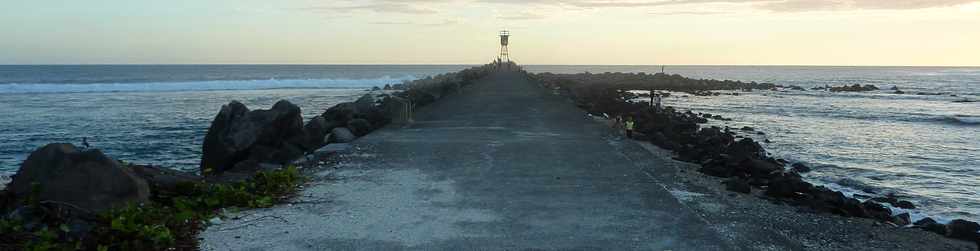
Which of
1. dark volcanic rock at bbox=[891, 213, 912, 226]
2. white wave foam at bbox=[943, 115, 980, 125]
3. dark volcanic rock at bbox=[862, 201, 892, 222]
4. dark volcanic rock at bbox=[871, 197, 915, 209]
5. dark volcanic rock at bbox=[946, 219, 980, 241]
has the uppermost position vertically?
dark volcanic rock at bbox=[946, 219, 980, 241]

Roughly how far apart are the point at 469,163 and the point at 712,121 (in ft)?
55.0

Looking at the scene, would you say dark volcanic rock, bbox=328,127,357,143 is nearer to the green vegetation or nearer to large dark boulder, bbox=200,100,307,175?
large dark boulder, bbox=200,100,307,175

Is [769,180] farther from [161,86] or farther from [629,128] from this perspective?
[161,86]

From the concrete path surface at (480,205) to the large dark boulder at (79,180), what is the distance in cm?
107

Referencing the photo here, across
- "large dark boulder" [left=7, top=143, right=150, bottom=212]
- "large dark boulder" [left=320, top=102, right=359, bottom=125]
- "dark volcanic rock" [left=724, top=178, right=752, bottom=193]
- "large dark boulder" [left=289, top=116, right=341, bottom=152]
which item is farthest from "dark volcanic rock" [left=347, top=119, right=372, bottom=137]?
"dark volcanic rock" [left=724, top=178, right=752, bottom=193]

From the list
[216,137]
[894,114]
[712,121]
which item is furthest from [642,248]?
[894,114]

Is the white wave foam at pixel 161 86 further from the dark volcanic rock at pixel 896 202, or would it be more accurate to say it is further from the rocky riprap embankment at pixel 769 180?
the dark volcanic rock at pixel 896 202

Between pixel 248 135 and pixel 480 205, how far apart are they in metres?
7.17

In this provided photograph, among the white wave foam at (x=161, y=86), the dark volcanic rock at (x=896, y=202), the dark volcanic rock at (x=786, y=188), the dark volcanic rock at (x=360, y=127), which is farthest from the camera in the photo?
the white wave foam at (x=161, y=86)

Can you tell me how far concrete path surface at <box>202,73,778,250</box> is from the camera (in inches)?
222

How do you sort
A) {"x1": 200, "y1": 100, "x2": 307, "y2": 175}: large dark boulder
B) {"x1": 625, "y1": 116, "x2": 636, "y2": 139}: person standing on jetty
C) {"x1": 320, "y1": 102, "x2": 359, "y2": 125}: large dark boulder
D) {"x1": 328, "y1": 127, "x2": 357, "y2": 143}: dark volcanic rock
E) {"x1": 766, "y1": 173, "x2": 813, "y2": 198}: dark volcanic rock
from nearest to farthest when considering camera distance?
{"x1": 766, "y1": 173, "x2": 813, "y2": 198}: dark volcanic rock < {"x1": 328, "y1": 127, "x2": 357, "y2": 143}: dark volcanic rock < {"x1": 200, "y1": 100, "x2": 307, "y2": 175}: large dark boulder < {"x1": 625, "y1": 116, "x2": 636, "y2": 139}: person standing on jetty < {"x1": 320, "y1": 102, "x2": 359, "y2": 125}: large dark boulder

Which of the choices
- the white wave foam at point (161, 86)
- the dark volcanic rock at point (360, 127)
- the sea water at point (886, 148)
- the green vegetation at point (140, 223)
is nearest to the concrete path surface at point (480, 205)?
the green vegetation at point (140, 223)

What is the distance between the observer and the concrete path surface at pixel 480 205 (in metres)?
5.64

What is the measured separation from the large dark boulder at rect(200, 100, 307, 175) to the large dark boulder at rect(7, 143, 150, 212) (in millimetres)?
5105
